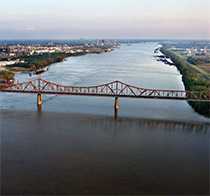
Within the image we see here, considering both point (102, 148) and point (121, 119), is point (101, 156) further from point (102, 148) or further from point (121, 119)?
point (121, 119)

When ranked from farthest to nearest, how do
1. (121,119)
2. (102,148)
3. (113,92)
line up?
(113,92) < (121,119) < (102,148)

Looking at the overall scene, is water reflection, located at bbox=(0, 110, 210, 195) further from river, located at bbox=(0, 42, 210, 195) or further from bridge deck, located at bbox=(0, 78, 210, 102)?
bridge deck, located at bbox=(0, 78, 210, 102)

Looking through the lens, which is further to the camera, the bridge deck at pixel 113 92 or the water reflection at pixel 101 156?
the bridge deck at pixel 113 92

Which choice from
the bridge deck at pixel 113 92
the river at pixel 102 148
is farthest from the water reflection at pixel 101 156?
the bridge deck at pixel 113 92

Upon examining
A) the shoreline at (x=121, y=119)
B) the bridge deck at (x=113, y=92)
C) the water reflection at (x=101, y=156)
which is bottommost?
the water reflection at (x=101, y=156)

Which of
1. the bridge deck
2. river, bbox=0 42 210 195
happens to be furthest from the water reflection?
the bridge deck

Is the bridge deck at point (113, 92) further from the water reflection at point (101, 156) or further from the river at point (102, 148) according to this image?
the water reflection at point (101, 156)

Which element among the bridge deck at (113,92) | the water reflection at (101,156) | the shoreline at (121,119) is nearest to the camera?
the water reflection at (101,156)

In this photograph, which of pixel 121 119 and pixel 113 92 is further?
pixel 113 92

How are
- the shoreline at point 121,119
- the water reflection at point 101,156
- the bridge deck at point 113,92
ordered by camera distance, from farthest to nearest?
the bridge deck at point 113,92, the shoreline at point 121,119, the water reflection at point 101,156

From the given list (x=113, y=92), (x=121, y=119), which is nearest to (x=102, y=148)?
(x=121, y=119)
